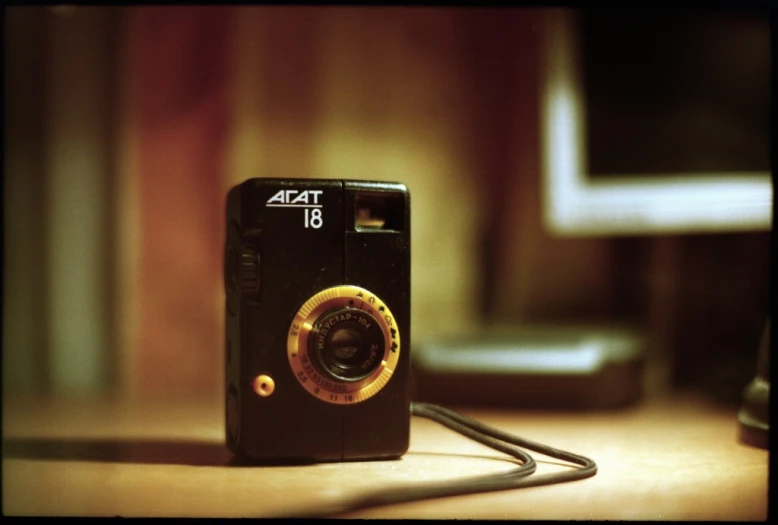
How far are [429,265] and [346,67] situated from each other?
33 cm

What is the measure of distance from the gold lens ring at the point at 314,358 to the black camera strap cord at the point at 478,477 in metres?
0.10

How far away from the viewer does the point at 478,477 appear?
529mm

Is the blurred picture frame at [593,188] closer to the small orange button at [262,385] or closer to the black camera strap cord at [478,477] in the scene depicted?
the black camera strap cord at [478,477]

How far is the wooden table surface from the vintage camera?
28 mm

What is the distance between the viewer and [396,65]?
1169 mm

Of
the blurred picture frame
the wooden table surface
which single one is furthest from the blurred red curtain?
the blurred picture frame

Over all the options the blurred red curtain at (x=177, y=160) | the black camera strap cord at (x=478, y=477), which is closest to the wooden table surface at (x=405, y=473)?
the black camera strap cord at (x=478, y=477)

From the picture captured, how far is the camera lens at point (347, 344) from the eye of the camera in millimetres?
574

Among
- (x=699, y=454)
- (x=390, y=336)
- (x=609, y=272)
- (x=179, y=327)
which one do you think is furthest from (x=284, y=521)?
(x=609, y=272)

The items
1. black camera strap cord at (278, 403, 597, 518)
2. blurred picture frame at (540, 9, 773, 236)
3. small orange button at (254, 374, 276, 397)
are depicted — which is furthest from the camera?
blurred picture frame at (540, 9, 773, 236)

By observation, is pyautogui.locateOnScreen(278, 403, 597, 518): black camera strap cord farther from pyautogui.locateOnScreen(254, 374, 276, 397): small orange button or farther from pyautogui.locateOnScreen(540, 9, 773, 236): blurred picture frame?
pyautogui.locateOnScreen(540, 9, 773, 236): blurred picture frame

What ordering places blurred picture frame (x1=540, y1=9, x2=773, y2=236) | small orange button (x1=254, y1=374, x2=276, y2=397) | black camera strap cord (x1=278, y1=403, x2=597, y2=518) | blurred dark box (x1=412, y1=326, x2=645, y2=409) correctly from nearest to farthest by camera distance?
black camera strap cord (x1=278, y1=403, x2=597, y2=518) → small orange button (x1=254, y1=374, x2=276, y2=397) → blurred dark box (x1=412, y1=326, x2=645, y2=409) → blurred picture frame (x1=540, y1=9, x2=773, y2=236)

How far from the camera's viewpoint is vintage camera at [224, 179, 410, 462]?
0.57 metres

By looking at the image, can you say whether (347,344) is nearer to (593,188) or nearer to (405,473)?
(405,473)
